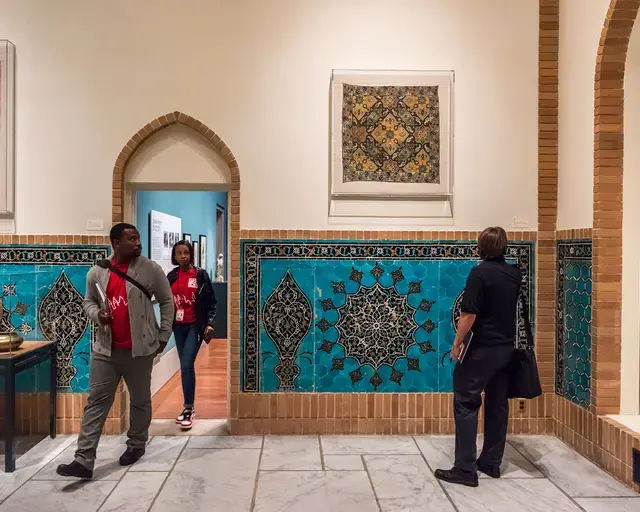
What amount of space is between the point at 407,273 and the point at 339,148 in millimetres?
1150

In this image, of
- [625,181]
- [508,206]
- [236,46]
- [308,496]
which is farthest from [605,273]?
[236,46]

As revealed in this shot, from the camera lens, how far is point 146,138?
183 inches

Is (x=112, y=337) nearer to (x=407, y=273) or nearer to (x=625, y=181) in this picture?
(x=407, y=273)

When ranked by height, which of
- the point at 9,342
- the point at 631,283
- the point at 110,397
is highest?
the point at 631,283

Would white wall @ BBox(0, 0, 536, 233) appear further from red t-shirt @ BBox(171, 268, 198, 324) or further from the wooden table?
the wooden table

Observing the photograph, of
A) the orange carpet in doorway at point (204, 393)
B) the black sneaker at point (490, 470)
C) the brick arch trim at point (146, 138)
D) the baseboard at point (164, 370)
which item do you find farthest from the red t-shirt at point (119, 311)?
the black sneaker at point (490, 470)

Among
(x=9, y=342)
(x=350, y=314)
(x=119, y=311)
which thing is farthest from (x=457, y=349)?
(x=9, y=342)

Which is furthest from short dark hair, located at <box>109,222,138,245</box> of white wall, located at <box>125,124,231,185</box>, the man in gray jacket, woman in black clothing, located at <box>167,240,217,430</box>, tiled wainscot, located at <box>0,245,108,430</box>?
woman in black clothing, located at <box>167,240,217,430</box>

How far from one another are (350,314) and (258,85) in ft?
6.56

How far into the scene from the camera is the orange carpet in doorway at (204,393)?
17.3 ft

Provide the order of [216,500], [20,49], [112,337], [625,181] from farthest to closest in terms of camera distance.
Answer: [20,49]
[625,181]
[112,337]
[216,500]

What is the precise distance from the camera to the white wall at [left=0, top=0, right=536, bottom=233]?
4.59 m

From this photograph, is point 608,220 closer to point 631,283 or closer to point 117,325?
point 631,283

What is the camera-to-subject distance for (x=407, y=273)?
4.68m
